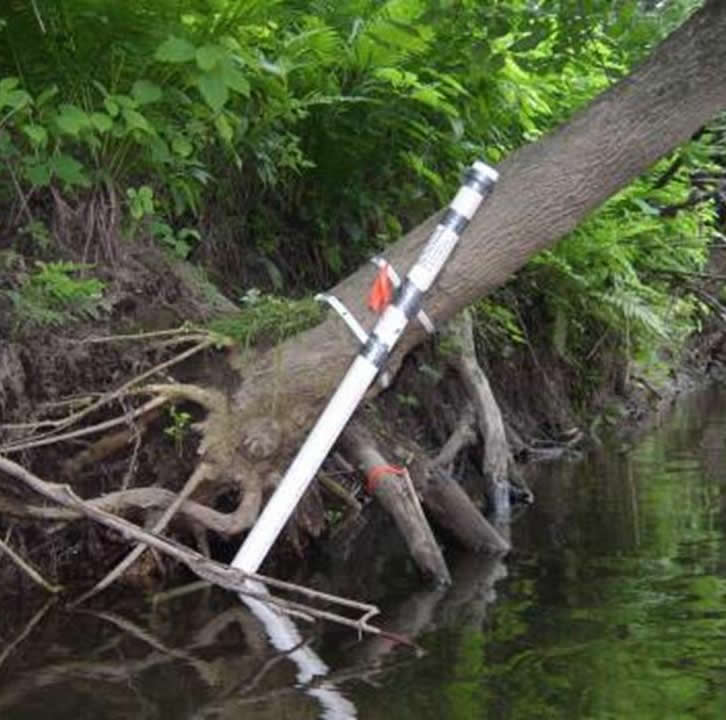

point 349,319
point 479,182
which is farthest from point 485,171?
point 349,319

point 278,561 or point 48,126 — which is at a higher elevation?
point 48,126

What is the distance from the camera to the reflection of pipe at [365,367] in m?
4.57

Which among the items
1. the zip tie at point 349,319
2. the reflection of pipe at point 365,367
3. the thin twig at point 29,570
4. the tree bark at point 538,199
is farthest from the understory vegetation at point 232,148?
the thin twig at point 29,570

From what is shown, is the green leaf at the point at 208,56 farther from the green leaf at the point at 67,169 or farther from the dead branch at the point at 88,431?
the dead branch at the point at 88,431

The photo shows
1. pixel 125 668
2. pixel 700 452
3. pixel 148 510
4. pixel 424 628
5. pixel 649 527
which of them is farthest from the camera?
pixel 700 452

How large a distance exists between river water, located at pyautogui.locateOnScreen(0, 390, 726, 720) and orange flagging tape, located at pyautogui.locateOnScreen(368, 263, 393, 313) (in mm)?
1170

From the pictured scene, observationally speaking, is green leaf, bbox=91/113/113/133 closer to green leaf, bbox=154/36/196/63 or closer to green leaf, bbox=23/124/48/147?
green leaf, bbox=23/124/48/147

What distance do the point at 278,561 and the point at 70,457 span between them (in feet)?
3.49

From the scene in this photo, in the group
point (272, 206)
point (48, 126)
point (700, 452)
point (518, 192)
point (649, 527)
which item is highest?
point (48, 126)

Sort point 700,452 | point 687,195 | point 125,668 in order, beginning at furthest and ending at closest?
1. point 687,195
2. point 700,452
3. point 125,668

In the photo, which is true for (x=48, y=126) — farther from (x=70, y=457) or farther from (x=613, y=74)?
(x=613, y=74)

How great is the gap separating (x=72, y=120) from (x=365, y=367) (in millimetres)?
1480

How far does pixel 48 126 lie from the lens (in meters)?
4.93

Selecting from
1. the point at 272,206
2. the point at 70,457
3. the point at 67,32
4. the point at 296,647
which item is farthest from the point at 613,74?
the point at 296,647
